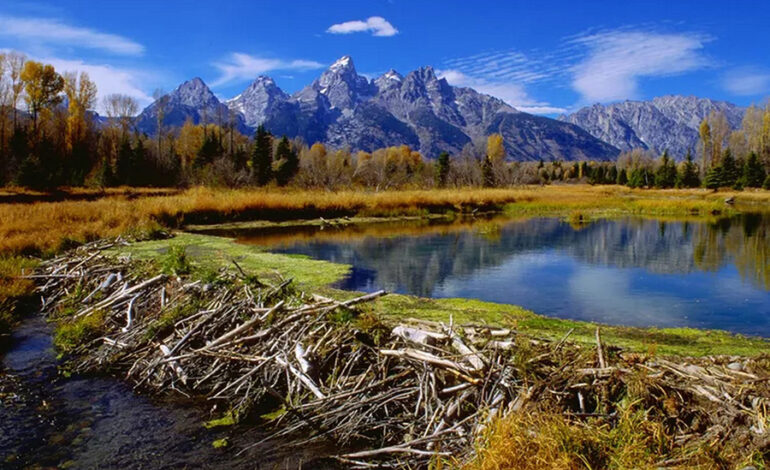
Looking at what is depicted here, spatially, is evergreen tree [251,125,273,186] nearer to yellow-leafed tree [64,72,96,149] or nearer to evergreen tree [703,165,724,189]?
yellow-leafed tree [64,72,96,149]

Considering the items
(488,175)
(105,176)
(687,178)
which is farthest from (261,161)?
(687,178)

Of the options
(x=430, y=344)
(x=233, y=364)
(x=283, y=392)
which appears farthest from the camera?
(x=233, y=364)

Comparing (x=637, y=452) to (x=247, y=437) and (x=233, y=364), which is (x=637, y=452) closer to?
(x=247, y=437)

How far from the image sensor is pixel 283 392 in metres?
6.27

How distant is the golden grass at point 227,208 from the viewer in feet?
52.7

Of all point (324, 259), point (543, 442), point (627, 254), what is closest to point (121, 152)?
point (324, 259)

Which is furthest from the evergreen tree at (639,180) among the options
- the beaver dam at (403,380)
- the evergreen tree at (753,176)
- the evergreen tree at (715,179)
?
the beaver dam at (403,380)

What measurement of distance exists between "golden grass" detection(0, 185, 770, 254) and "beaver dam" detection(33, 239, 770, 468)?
9168 mm

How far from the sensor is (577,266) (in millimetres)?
15492

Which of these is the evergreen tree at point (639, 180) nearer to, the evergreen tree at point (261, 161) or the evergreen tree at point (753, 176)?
the evergreen tree at point (753, 176)

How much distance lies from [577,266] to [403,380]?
449 inches

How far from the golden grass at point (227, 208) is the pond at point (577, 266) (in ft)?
12.5

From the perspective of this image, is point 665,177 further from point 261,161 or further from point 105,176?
point 105,176

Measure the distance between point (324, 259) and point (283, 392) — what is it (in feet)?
33.9
